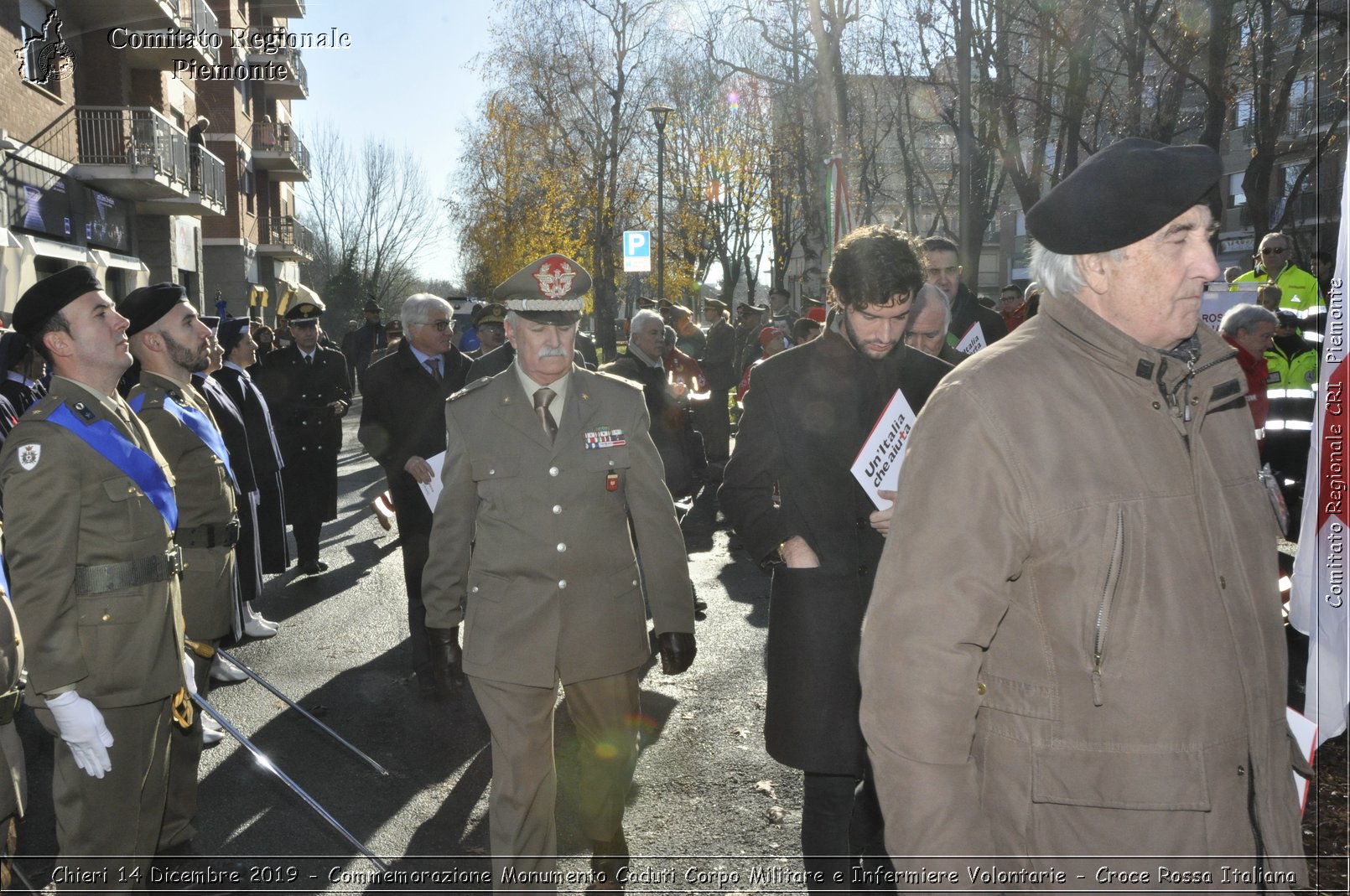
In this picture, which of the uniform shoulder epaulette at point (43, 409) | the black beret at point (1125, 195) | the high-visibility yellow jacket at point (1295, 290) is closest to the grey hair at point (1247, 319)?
the high-visibility yellow jacket at point (1295, 290)

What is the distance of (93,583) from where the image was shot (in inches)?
139

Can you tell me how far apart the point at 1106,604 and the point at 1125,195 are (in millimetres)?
721

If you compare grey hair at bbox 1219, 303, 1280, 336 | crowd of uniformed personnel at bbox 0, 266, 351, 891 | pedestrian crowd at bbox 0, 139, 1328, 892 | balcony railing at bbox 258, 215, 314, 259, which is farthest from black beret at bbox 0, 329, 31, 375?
balcony railing at bbox 258, 215, 314, 259

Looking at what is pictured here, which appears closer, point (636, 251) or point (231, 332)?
point (231, 332)

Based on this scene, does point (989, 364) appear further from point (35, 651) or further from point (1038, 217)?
point (35, 651)

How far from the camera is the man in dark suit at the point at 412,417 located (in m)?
6.83

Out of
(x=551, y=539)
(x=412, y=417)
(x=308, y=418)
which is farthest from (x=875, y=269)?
(x=308, y=418)

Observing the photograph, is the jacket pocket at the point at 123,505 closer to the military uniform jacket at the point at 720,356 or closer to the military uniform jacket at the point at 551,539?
the military uniform jacket at the point at 551,539

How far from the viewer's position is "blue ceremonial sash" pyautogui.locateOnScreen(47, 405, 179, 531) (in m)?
3.51

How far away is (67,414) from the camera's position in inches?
139

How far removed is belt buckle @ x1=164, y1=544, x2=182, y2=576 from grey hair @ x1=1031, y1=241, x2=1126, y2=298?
9.31 ft

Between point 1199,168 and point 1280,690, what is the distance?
3.12 feet

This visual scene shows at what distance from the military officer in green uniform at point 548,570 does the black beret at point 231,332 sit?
5.71 m

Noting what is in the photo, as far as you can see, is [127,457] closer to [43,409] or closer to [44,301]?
[43,409]
